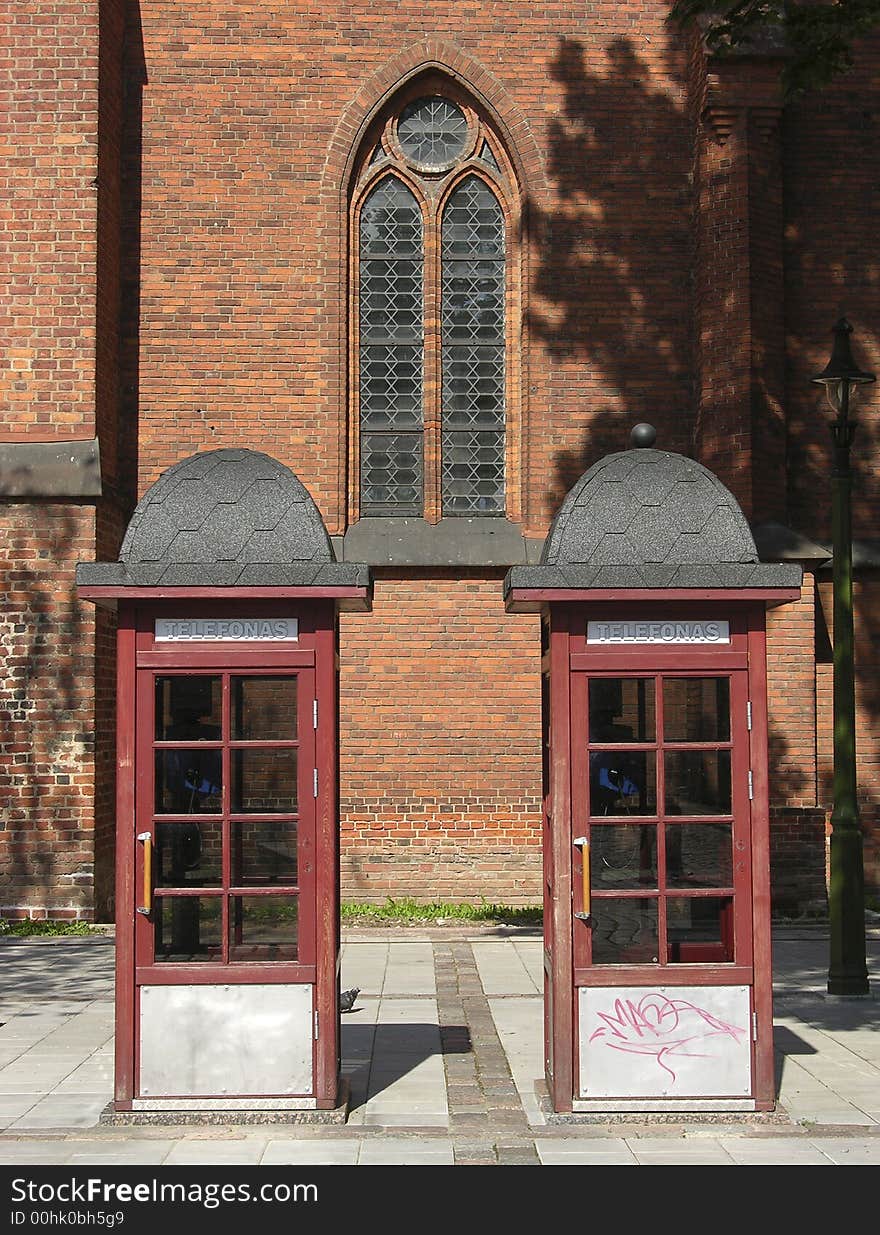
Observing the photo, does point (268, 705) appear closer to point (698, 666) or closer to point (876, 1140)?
point (698, 666)

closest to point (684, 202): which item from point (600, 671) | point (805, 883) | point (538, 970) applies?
point (805, 883)

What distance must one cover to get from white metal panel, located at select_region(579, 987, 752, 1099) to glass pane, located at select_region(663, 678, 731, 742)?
120 cm

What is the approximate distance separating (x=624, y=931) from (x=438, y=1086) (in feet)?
4.61

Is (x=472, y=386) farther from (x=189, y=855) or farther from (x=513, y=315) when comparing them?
(x=189, y=855)

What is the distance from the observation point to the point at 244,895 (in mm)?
6629

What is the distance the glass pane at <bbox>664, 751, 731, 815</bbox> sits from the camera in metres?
6.68

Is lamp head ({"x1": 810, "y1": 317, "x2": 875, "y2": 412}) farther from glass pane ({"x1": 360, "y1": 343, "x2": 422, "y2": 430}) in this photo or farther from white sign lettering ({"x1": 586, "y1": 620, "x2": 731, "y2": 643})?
glass pane ({"x1": 360, "y1": 343, "x2": 422, "y2": 430})

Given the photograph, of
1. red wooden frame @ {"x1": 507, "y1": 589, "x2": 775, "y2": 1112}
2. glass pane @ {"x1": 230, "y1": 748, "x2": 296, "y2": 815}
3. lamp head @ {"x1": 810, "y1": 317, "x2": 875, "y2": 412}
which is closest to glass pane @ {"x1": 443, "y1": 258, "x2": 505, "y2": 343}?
lamp head @ {"x1": 810, "y1": 317, "x2": 875, "y2": 412}

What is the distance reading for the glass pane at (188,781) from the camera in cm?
668

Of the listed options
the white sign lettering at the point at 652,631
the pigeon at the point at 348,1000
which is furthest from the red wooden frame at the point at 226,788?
the pigeon at the point at 348,1000

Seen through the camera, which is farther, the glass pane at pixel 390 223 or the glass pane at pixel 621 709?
the glass pane at pixel 390 223

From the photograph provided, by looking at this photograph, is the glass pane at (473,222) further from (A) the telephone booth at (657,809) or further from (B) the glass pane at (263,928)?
(B) the glass pane at (263,928)

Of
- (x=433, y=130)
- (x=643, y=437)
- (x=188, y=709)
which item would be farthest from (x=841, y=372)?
(x=433, y=130)

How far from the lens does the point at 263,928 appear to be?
21.9ft
